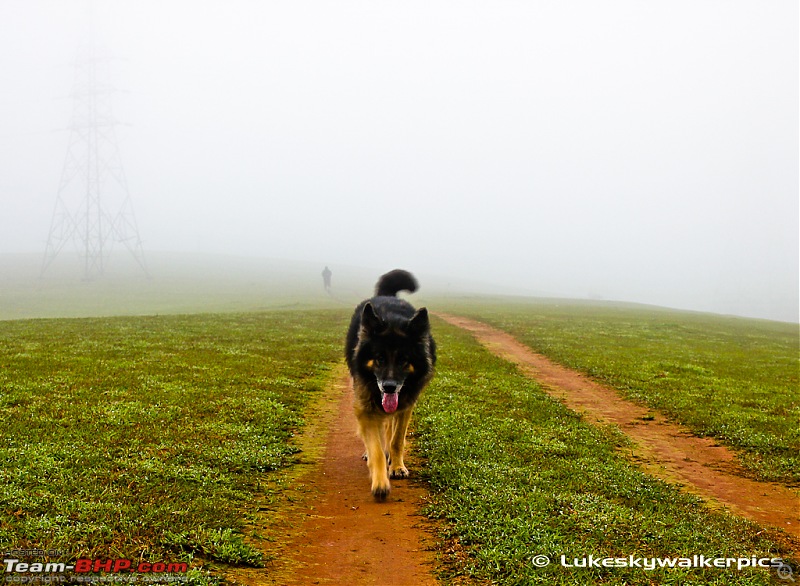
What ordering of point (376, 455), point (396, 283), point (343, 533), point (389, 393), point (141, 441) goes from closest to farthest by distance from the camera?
point (343, 533)
point (389, 393)
point (376, 455)
point (141, 441)
point (396, 283)

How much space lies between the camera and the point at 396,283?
14.1 m

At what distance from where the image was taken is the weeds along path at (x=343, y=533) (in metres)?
7.01

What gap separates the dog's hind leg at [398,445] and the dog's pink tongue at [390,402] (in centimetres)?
150

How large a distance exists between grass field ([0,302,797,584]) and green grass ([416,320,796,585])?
0.13 ft

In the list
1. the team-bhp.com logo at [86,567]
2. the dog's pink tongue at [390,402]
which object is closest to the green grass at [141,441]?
the team-bhp.com logo at [86,567]

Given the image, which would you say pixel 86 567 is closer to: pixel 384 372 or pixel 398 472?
pixel 384 372

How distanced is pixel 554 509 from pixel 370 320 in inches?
181

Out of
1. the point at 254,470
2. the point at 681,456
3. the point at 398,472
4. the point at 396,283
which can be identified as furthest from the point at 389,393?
the point at 681,456

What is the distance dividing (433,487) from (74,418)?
8534mm

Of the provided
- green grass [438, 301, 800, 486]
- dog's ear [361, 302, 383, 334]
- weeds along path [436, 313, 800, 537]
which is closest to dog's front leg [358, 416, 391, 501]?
dog's ear [361, 302, 383, 334]

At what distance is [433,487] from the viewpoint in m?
10.3

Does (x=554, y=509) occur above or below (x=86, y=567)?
below

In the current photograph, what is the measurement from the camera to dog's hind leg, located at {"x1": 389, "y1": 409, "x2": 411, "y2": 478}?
11.1 meters

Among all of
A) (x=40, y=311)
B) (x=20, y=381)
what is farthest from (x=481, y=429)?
(x=40, y=311)
